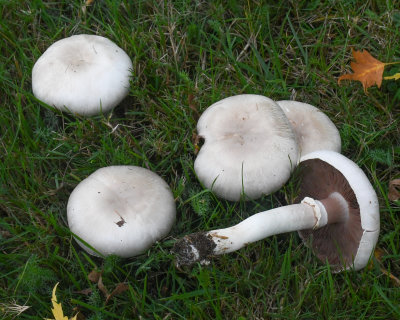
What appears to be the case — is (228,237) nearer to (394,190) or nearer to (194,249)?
(194,249)

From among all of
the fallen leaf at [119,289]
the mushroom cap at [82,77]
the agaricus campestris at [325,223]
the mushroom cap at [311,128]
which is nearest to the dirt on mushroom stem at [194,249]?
the agaricus campestris at [325,223]

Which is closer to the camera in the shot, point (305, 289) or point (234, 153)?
point (305, 289)

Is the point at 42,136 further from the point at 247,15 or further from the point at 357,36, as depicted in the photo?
the point at 357,36

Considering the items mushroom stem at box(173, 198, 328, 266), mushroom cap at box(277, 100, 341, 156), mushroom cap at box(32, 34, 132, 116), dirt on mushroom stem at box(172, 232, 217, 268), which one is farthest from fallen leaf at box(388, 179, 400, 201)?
mushroom cap at box(32, 34, 132, 116)

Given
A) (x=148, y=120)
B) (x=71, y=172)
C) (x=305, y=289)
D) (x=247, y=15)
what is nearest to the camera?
(x=305, y=289)

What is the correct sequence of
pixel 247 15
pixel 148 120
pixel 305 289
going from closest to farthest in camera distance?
1. pixel 305 289
2. pixel 148 120
3. pixel 247 15

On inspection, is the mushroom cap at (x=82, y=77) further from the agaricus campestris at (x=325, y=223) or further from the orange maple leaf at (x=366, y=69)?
the orange maple leaf at (x=366, y=69)

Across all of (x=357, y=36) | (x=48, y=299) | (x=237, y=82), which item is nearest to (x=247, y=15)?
(x=237, y=82)
